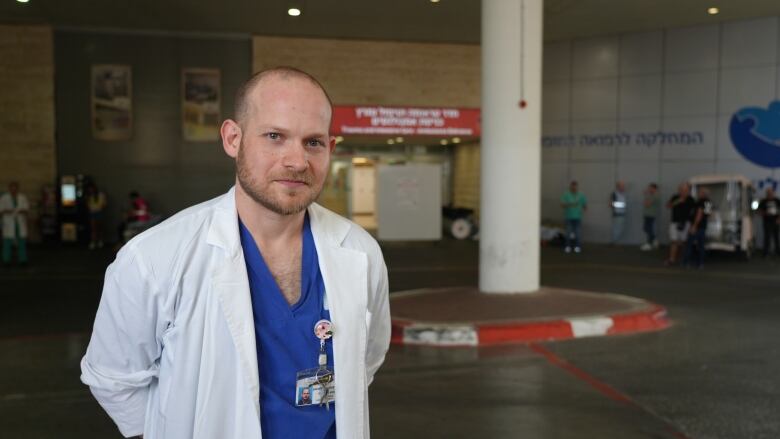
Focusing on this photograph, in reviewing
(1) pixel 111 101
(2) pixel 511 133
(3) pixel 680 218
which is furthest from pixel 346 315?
(1) pixel 111 101

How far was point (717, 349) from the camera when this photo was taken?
7660 millimetres

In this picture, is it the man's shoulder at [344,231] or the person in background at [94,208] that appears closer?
the man's shoulder at [344,231]

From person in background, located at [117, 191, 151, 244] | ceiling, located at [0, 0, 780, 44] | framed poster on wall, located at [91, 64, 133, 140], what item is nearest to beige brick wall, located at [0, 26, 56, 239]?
ceiling, located at [0, 0, 780, 44]

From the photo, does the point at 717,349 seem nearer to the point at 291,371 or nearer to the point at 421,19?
the point at 291,371

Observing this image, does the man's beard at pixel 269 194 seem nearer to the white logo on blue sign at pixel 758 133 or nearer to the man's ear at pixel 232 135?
the man's ear at pixel 232 135

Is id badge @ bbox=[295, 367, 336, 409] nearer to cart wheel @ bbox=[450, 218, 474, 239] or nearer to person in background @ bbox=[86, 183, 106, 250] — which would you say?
person in background @ bbox=[86, 183, 106, 250]

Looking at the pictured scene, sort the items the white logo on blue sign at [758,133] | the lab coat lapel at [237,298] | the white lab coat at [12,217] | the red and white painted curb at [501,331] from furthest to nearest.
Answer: the white logo on blue sign at [758,133] → the white lab coat at [12,217] → the red and white painted curb at [501,331] → the lab coat lapel at [237,298]

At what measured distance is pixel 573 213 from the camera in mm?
18844

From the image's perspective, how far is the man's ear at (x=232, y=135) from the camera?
7.41 feet

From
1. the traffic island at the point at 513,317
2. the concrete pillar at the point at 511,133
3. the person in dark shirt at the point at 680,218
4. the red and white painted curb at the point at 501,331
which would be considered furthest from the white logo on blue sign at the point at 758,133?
the red and white painted curb at the point at 501,331

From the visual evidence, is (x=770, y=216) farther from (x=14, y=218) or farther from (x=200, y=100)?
(x=14, y=218)

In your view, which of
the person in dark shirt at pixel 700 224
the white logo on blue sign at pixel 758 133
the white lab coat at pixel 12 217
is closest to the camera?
the person in dark shirt at pixel 700 224

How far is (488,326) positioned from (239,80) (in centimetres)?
1535

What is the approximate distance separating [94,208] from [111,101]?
11.4 feet
